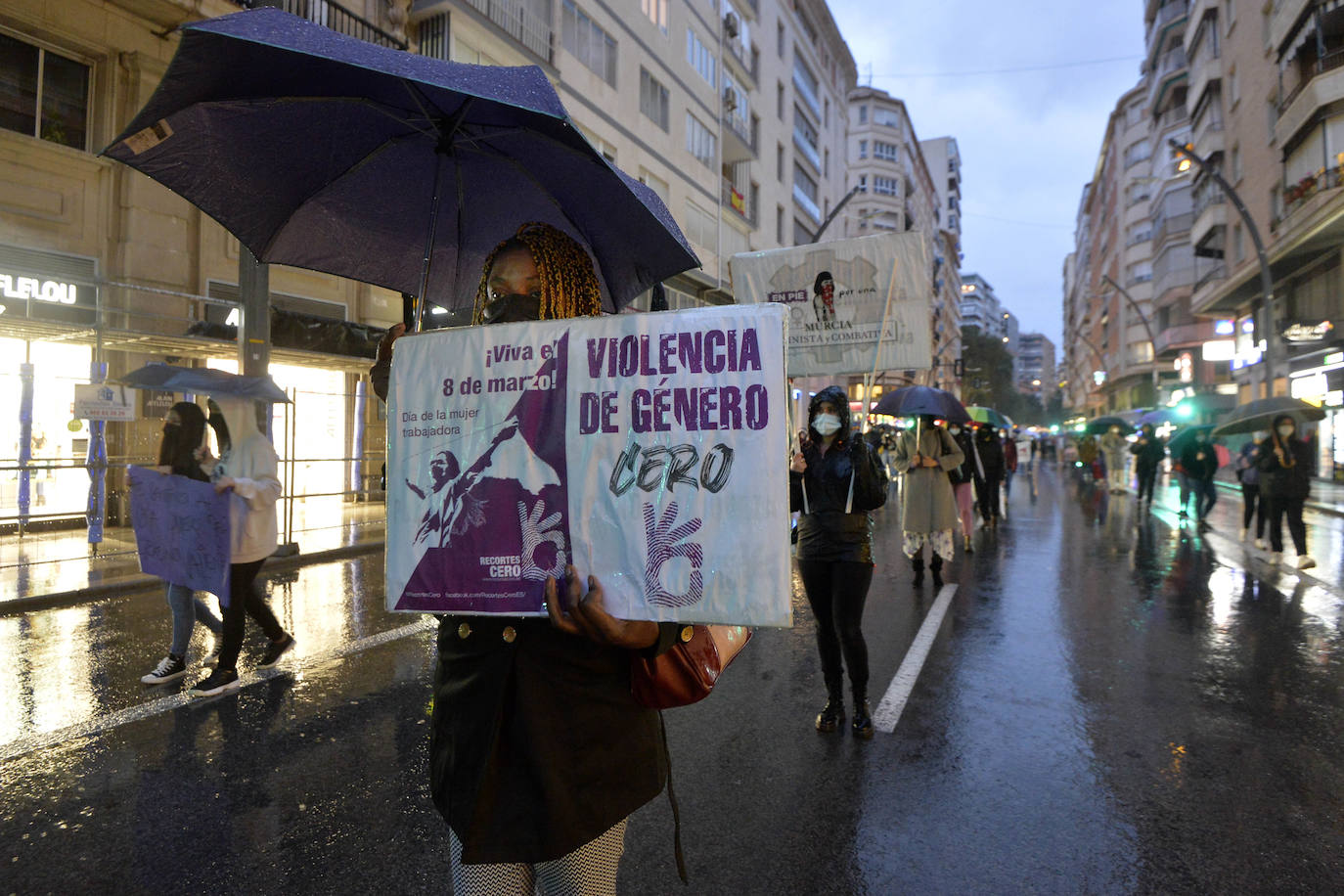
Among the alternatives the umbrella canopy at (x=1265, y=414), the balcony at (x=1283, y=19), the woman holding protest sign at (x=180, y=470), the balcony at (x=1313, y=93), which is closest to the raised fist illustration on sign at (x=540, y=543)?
the woman holding protest sign at (x=180, y=470)

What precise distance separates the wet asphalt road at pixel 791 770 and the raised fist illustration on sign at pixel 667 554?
1893 mm

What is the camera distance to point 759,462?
4.81 feet

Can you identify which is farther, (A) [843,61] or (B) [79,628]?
(A) [843,61]

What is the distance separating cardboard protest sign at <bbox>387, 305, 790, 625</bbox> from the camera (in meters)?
1.47

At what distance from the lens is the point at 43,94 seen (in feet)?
41.6

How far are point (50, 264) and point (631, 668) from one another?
48.4 feet

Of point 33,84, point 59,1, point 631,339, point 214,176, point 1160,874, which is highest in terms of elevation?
point 59,1

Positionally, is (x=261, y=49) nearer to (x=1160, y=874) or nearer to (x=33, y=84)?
(x=1160, y=874)

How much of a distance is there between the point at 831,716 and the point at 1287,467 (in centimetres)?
915

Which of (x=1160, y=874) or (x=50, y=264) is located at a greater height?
(x=50, y=264)

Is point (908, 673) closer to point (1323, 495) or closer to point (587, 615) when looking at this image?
point (587, 615)

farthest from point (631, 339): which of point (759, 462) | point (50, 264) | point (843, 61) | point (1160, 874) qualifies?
point (843, 61)

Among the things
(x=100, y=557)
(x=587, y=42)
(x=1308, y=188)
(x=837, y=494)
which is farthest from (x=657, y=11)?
(x=837, y=494)

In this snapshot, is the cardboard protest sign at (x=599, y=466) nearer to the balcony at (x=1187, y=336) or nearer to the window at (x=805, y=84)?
the window at (x=805, y=84)
